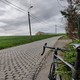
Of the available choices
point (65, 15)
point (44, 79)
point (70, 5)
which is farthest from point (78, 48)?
point (65, 15)

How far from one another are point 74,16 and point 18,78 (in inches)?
416

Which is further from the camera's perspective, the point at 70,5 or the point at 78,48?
the point at 70,5

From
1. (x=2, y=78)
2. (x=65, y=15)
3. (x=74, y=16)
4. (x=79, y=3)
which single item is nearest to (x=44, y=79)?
(x=2, y=78)

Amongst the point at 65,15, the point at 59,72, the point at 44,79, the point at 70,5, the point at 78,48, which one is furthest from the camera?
the point at 65,15

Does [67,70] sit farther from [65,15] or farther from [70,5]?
[65,15]

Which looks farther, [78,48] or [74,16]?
[74,16]

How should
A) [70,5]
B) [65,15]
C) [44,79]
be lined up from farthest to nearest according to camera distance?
[65,15] < [70,5] < [44,79]

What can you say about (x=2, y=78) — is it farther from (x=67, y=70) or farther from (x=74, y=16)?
(x=74, y=16)

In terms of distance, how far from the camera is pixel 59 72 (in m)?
3.87

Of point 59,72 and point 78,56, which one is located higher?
point 78,56

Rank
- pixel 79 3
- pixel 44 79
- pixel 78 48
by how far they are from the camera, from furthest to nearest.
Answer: pixel 79 3 < pixel 44 79 < pixel 78 48

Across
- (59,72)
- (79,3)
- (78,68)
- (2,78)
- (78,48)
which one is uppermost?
(79,3)

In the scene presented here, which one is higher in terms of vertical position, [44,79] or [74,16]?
[74,16]

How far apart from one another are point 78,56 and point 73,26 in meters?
15.4
